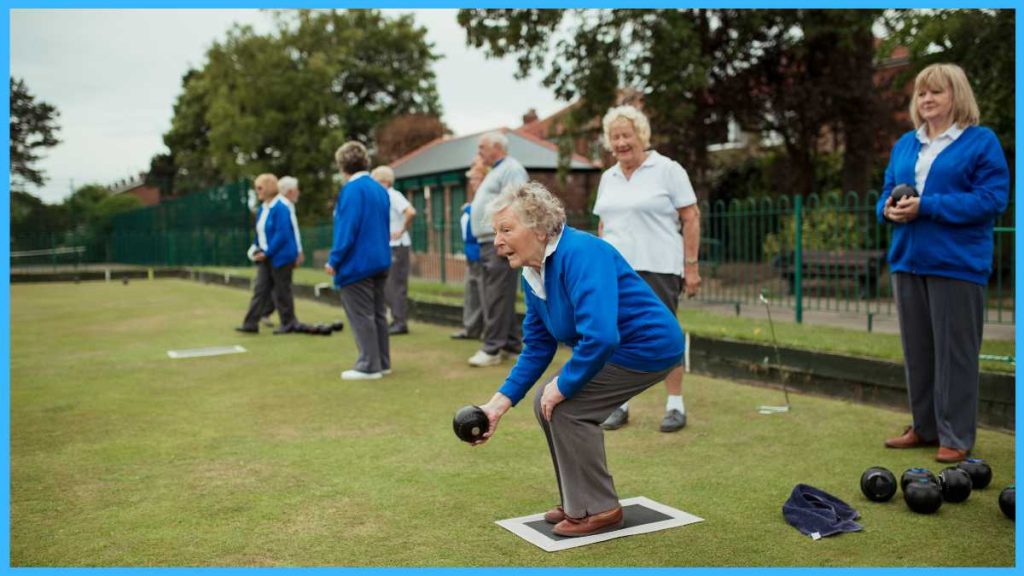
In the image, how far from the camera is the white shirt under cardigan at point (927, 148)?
4902mm

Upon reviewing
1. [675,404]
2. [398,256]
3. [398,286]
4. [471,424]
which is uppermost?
[398,256]

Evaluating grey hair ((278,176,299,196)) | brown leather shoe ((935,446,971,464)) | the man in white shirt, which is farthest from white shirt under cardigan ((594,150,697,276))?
grey hair ((278,176,299,196))

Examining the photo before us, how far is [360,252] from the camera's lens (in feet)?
26.5

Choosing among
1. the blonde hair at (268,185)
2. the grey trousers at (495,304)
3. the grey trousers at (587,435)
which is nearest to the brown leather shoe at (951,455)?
the grey trousers at (587,435)

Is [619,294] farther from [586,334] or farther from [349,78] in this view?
[349,78]

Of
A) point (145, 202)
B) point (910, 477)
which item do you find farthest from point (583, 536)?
point (145, 202)

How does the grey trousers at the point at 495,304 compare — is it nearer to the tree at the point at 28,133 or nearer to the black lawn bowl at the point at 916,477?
the black lawn bowl at the point at 916,477

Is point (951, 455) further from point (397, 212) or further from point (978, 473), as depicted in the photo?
point (397, 212)

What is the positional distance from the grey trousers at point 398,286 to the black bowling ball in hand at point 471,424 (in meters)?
7.49

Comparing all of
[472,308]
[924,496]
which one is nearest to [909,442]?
[924,496]

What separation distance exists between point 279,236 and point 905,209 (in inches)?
307

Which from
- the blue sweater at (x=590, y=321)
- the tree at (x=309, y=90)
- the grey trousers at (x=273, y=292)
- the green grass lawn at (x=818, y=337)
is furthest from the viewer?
the tree at (x=309, y=90)

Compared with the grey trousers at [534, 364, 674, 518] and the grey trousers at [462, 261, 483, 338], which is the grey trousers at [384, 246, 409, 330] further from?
the grey trousers at [534, 364, 674, 518]

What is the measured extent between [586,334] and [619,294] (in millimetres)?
280
